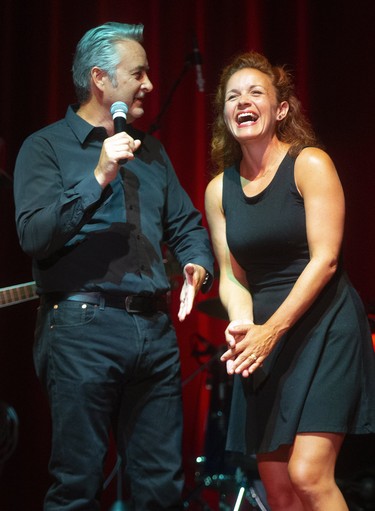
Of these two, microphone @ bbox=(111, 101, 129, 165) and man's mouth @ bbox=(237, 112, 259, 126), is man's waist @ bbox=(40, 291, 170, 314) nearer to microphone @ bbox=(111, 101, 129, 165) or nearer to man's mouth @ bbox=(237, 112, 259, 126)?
microphone @ bbox=(111, 101, 129, 165)

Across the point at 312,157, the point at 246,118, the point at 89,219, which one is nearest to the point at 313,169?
the point at 312,157

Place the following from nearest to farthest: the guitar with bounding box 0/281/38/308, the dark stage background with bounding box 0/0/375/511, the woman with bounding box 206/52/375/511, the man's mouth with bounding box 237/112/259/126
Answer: the woman with bounding box 206/52/375/511 → the man's mouth with bounding box 237/112/259/126 → the guitar with bounding box 0/281/38/308 → the dark stage background with bounding box 0/0/375/511

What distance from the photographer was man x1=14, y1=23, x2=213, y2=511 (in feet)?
7.21

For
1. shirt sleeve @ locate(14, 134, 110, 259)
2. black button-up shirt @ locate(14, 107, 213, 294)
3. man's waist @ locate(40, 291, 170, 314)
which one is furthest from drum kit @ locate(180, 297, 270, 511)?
shirt sleeve @ locate(14, 134, 110, 259)

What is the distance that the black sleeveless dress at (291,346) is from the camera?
2.17 m

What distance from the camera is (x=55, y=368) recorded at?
2.23 metres

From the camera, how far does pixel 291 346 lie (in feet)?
7.45

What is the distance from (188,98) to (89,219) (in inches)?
86.8

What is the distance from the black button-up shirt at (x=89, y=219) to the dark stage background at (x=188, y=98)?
153 centimetres

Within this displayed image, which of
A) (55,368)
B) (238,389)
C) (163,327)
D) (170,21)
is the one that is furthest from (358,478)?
(170,21)

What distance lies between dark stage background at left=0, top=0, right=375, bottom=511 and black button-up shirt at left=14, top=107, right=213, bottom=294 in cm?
153

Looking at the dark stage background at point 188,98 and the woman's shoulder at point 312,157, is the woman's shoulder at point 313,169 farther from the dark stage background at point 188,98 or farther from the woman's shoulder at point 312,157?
the dark stage background at point 188,98

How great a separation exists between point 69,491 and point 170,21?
2.91 metres

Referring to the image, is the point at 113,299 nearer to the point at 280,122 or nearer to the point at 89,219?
the point at 89,219
